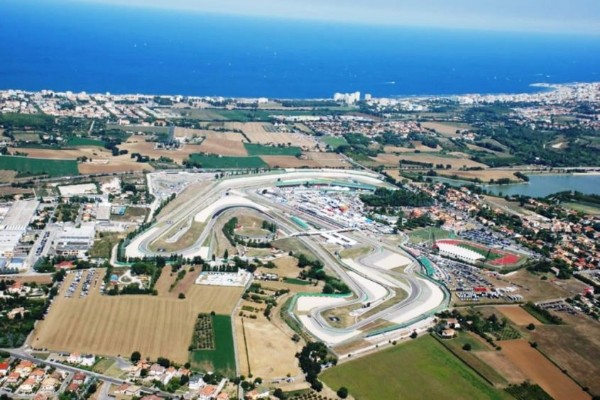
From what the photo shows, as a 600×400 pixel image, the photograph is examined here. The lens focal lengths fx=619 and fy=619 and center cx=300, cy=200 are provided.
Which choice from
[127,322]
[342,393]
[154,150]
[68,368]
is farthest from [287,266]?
[154,150]

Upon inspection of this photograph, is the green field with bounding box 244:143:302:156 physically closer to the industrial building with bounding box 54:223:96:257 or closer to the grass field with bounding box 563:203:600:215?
the industrial building with bounding box 54:223:96:257

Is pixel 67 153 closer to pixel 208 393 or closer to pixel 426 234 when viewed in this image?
pixel 426 234

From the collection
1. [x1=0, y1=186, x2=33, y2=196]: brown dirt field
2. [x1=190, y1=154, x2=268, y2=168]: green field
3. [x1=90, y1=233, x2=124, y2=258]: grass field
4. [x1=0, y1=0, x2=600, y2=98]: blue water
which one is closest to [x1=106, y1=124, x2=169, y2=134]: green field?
[x1=190, y1=154, x2=268, y2=168]: green field

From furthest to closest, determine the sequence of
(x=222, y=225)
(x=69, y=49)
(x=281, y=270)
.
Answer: (x=69, y=49) → (x=222, y=225) → (x=281, y=270)

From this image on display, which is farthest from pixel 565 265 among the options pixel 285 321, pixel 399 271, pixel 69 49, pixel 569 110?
pixel 69 49

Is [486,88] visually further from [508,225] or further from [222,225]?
[222,225]

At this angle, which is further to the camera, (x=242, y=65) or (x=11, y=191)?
(x=242, y=65)
